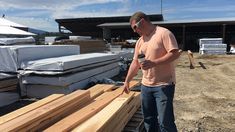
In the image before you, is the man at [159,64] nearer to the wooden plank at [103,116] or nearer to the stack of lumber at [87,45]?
the wooden plank at [103,116]

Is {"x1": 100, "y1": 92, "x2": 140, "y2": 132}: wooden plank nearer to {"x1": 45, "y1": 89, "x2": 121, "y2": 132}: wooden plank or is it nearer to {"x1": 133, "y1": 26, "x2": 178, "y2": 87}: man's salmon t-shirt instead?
{"x1": 45, "y1": 89, "x2": 121, "y2": 132}: wooden plank

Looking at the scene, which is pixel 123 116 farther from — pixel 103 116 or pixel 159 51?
pixel 159 51

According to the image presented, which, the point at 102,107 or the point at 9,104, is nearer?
the point at 102,107

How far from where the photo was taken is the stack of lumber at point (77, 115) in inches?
143

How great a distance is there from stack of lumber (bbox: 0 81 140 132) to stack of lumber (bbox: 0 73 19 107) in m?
3.10

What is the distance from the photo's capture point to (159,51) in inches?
160

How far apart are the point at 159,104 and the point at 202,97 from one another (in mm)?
5661

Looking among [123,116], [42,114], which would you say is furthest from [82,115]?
[123,116]

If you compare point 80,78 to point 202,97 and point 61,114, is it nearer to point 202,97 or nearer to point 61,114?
point 202,97

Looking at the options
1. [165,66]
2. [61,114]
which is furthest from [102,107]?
[165,66]

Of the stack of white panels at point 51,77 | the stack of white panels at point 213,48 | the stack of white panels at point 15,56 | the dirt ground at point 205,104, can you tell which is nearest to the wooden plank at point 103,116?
the dirt ground at point 205,104

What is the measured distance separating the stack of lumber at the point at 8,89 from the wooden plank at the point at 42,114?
3.43m

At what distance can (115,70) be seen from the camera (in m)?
13.6

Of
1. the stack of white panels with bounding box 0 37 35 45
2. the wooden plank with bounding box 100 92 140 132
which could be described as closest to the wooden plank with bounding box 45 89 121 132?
the wooden plank with bounding box 100 92 140 132
